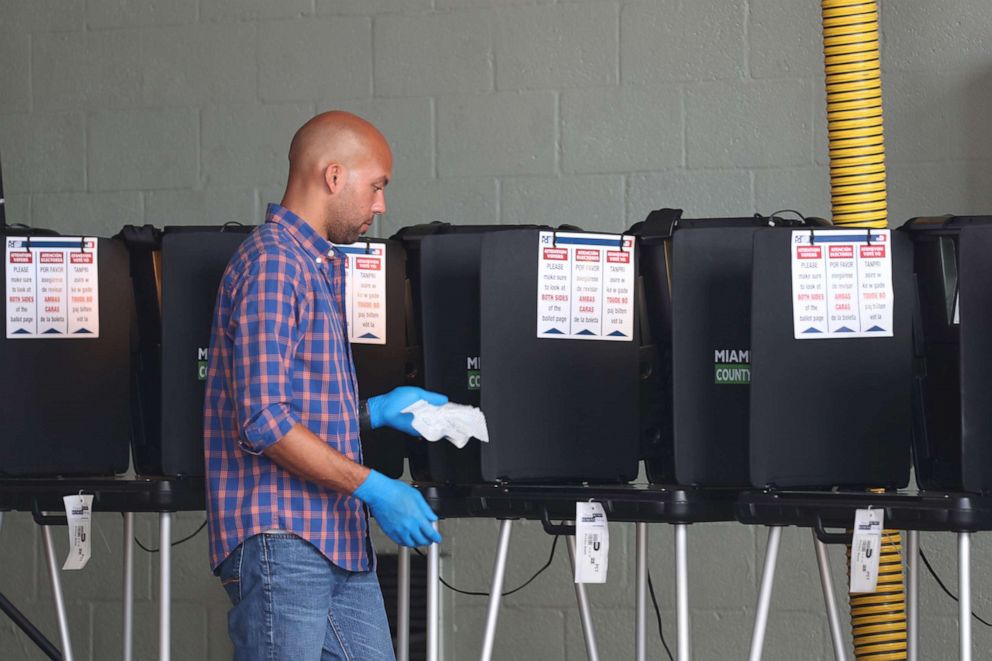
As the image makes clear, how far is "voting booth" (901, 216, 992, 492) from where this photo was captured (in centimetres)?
194

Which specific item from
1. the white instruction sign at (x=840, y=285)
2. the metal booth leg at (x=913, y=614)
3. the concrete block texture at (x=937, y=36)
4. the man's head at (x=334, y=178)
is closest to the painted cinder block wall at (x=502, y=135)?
the concrete block texture at (x=937, y=36)

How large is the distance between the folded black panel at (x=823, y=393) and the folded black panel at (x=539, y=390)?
0.76 ft

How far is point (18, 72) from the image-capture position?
3.59 meters

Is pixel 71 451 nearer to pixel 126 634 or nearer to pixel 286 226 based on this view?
pixel 126 634

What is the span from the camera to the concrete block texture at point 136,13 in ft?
11.5

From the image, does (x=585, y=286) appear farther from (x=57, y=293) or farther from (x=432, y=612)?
(x=57, y=293)

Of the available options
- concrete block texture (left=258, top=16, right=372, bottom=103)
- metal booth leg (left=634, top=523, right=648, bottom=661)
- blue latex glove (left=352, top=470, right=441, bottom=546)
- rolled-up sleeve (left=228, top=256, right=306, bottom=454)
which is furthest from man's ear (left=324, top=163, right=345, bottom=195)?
concrete block texture (left=258, top=16, right=372, bottom=103)

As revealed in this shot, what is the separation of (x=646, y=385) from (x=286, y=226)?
661mm

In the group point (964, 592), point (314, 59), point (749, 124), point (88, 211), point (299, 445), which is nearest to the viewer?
point (299, 445)

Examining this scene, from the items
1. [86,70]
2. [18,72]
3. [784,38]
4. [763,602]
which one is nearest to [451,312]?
[763,602]

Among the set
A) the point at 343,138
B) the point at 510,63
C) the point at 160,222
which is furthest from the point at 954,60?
the point at 160,222

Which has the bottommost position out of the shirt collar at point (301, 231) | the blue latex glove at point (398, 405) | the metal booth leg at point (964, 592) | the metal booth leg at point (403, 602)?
the metal booth leg at point (403, 602)

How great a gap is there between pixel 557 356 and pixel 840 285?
1.48 ft

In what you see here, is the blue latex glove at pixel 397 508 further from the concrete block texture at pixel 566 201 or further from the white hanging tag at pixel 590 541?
the concrete block texture at pixel 566 201
